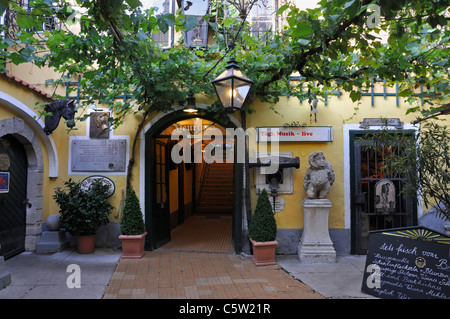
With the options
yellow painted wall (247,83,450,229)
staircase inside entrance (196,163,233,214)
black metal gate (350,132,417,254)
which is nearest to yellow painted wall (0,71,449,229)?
yellow painted wall (247,83,450,229)

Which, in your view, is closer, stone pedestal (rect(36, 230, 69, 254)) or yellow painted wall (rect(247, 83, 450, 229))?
stone pedestal (rect(36, 230, 69, 254))

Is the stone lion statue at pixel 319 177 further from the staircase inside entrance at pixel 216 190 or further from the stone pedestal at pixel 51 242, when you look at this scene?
the staircase inside entrance at pixel 216 190

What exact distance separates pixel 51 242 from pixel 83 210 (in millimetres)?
1032

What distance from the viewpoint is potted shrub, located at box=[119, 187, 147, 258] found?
586 cm

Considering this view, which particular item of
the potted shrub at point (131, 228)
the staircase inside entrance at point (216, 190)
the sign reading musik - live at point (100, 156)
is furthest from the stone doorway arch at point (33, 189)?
the staircase inside entrance at point (216, 190)

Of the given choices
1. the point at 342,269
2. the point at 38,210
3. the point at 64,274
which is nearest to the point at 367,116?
the point at 342,269

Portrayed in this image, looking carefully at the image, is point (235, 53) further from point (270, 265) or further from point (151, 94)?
point (270, 265)

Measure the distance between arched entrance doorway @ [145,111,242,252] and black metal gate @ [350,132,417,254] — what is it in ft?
7.64

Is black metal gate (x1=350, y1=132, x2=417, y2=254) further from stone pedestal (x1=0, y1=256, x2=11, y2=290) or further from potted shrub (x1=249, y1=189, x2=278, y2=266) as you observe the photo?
stone pedestal (x1=0, y1=256, x2=11, y2=290)

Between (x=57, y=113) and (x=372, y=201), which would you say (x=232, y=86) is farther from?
(x=372, y=201)

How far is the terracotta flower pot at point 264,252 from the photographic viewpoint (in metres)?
5.56

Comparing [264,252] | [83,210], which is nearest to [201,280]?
[264,252]

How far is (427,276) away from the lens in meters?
3.75

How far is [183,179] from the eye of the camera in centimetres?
1045
